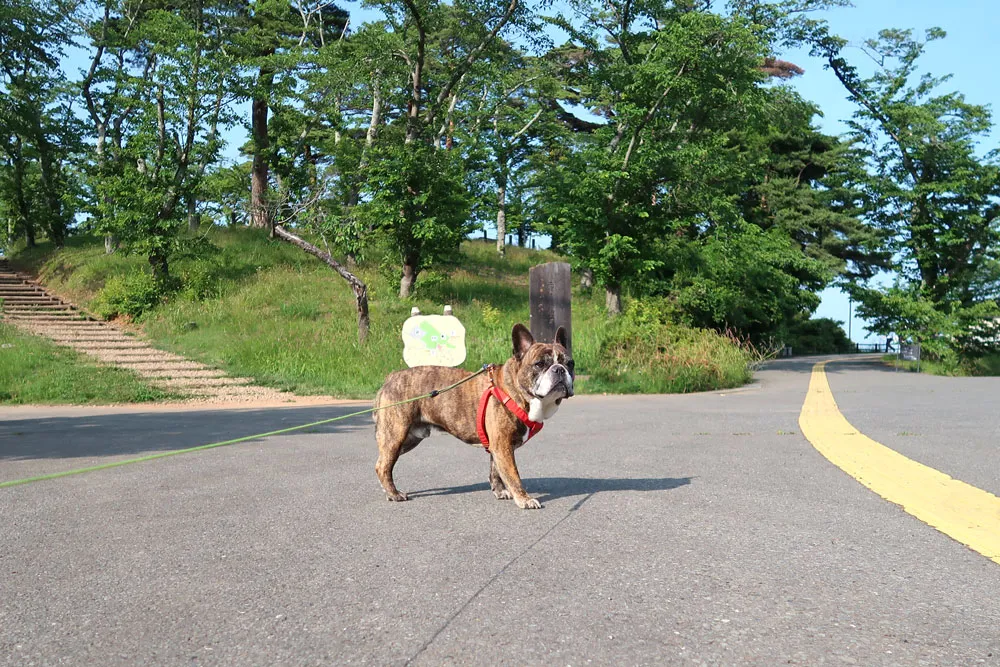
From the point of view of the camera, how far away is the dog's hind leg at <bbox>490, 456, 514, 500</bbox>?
5.52 metres

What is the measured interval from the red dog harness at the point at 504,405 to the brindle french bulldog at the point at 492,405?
1.1 inches

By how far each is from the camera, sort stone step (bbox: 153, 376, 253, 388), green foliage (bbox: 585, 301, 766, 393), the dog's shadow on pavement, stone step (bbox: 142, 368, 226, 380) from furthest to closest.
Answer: stone step (bbox: 142, 368, 226, 380), stone step (bbox: 153, 376, 253, 388), green foliage (bbox: 585, 301, 766, 393), the dog's shadow on pavement

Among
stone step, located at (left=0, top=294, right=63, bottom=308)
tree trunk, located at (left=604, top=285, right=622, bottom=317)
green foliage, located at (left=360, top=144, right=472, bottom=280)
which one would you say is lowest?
stone step, located at (left=0, top=294, right=63, bottom=308)

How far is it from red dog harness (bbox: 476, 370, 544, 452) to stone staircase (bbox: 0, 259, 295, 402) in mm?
12647

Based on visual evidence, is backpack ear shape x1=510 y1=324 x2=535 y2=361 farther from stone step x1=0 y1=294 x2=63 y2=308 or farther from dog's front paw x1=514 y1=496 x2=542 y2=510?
stone step x1=0 y1=294 x2=63 y2=308

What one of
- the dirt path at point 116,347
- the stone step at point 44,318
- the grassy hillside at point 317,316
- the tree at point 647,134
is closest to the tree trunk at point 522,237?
the grassy hillside at point 317,316

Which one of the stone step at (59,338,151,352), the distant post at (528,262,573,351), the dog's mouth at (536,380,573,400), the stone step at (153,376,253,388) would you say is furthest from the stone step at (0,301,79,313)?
the dog's mouth at (536,380,573,400)

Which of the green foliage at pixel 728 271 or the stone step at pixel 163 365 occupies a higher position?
the green foliage at pixel 728 271

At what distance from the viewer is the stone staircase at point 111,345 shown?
1822cm

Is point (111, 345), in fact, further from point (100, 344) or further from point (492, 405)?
point (492, 405)

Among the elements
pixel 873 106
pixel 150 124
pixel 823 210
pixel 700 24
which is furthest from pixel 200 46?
pixel 823 210

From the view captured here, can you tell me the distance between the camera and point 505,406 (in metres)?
5.07

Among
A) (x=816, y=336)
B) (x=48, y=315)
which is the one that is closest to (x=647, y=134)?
(x=48, y=315)

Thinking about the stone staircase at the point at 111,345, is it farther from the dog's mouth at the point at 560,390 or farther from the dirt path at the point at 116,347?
the dog's mouth at the point at 560,390
